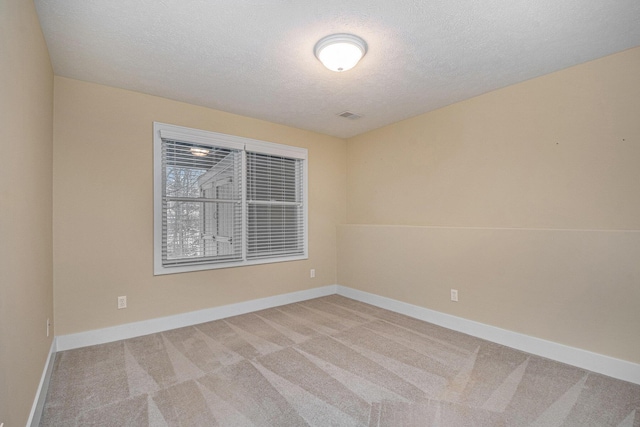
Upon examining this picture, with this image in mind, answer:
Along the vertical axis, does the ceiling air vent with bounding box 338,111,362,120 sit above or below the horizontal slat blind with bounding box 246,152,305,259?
above

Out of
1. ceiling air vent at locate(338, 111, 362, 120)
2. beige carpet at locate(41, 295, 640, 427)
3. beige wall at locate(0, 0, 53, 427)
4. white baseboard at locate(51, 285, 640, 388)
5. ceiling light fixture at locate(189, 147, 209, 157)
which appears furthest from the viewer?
ceiling air vent at locate(338, 111, 362, 120)

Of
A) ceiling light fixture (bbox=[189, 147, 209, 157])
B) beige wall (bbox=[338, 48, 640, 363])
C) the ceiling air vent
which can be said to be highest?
the ceiling air vent

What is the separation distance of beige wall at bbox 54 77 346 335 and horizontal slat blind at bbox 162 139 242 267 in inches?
6.8

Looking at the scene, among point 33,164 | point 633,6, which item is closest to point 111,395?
point 33,164

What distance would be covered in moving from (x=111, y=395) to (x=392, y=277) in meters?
3.11

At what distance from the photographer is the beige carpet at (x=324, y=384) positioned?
5.94ft

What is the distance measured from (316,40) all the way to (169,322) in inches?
126

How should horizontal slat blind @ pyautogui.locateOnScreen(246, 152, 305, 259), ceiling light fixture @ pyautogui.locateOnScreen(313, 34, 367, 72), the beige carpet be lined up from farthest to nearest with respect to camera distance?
horizontal slat blind @ pyautogui.locateOnScreen(246, 152, 305, 259) < ceiling light fixture @ pyautogui.locateOnScreen(313, 34, 367, 72) < the beige carpet

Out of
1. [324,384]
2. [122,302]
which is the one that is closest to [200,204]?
[122,302]

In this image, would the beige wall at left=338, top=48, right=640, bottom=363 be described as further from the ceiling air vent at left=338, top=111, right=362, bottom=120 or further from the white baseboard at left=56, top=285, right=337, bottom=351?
the white baseboard at left=56, top=285, right=337, bottom=351

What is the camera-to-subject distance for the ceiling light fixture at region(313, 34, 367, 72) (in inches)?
85.7

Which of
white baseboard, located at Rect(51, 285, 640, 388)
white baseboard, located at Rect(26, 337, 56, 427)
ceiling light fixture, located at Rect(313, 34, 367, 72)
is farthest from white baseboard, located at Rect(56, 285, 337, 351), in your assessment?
ceiling light fixture, located at Rect(313, 34, 367, 72)

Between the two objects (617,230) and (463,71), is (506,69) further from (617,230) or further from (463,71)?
(617,230)

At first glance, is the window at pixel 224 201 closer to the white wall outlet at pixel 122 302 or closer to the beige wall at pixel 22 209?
the white wall outlet at pixel 122 302
